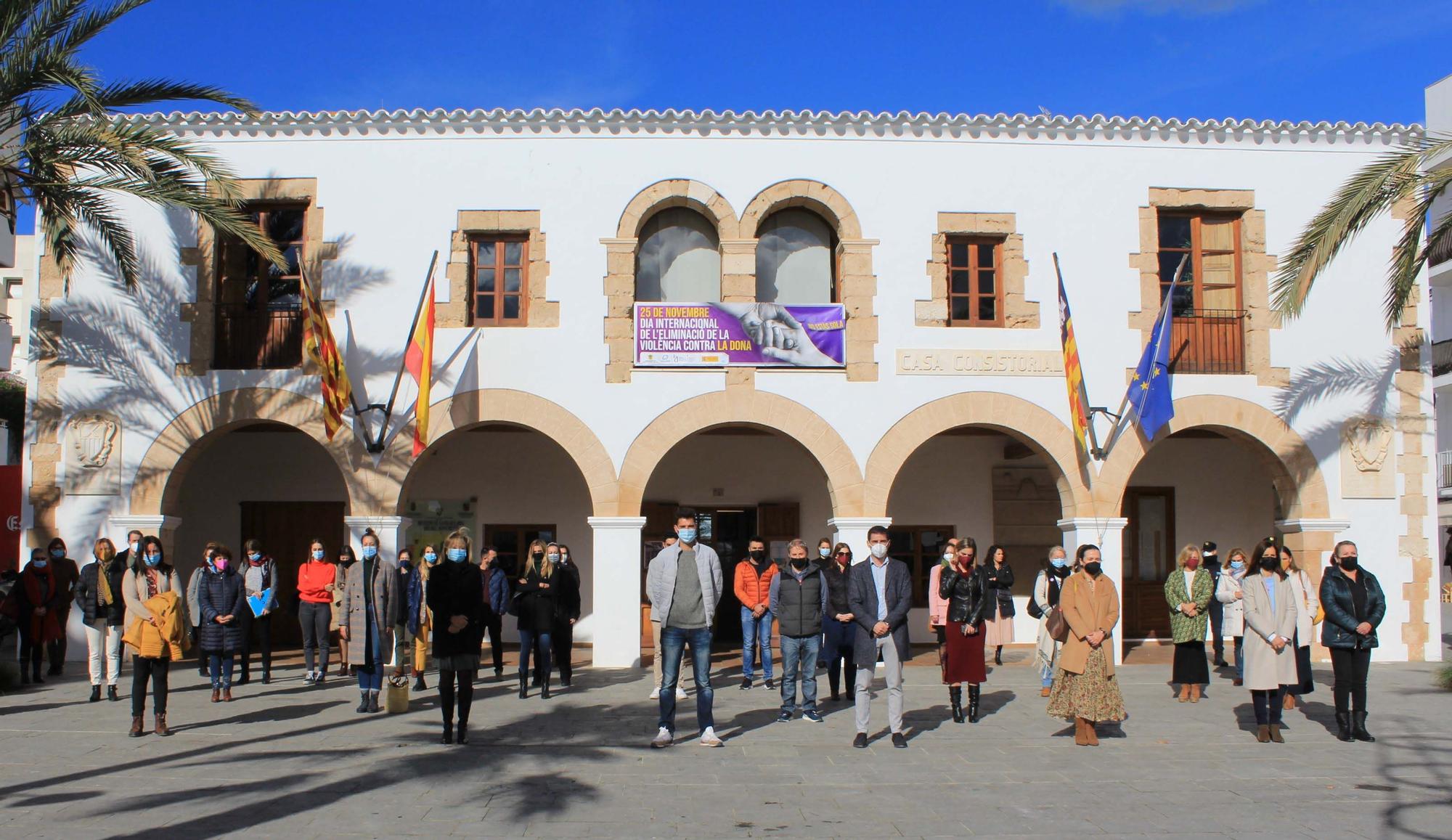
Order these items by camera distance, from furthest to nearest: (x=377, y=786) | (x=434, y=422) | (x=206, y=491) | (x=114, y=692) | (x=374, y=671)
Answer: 1. (x=206, y=491)
2. (x=434, y=422)
3. (x=114, y=692)
4. (x=374, y=671)
5. (x=377, y=786)

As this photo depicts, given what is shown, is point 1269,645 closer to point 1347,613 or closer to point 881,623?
point 1347,613

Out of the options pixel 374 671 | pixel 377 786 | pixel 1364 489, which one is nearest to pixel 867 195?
pixel 1364 489

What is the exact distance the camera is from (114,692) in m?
11.7

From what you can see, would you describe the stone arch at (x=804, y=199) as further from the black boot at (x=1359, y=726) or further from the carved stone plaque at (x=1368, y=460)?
the black boot at (x=1359, y=726)

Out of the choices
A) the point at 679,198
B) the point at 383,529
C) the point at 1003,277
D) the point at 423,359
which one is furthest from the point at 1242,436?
the point at 383,529

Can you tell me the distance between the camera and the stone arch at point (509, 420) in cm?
1430

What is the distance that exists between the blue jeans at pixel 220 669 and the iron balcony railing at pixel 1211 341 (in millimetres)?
11332

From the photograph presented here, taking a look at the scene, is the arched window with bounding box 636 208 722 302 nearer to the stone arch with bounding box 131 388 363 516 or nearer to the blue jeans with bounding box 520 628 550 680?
the stone arch with bounding box 131 388 363 516

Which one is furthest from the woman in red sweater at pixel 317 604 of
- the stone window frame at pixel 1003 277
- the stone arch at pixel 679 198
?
the stone window frame at pixel 1003 277

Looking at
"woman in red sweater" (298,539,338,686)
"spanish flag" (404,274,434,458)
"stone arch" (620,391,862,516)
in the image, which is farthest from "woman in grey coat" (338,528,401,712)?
"stone arch" (620,391,862,516)

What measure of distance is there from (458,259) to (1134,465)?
28.0 ft

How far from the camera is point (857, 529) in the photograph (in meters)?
14.3

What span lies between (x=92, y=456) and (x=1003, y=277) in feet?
36.7

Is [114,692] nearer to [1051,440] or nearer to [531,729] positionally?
[531,729]
